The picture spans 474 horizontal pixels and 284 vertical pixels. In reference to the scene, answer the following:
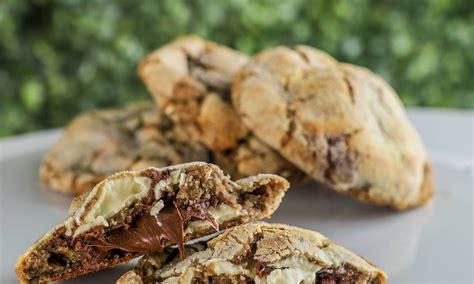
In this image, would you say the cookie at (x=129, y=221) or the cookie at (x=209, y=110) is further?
the cookie at (x=209, y=110)

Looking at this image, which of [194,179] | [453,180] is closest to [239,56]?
[453,180]

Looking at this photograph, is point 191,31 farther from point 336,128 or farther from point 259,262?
point 259,262

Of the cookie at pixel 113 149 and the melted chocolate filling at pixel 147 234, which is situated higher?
the melted chocolate filling at pixel 147 234

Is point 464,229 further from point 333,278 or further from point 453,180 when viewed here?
point 333,278

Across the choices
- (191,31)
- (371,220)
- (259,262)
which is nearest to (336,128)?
(371,220)

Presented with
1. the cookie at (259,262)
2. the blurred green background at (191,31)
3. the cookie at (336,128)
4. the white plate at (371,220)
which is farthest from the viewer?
the blurred green background at (191,31)

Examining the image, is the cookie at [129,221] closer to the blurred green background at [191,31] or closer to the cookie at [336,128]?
the cookie at [336,128]

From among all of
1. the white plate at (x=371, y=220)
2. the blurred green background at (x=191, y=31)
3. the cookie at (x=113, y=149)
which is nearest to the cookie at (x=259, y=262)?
the white plate at (x=371, y=220)

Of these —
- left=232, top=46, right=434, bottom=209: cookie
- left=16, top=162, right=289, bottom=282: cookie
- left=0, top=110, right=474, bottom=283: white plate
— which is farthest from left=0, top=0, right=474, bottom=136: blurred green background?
left=16, top=162, right=289, bottom=282: cookie
